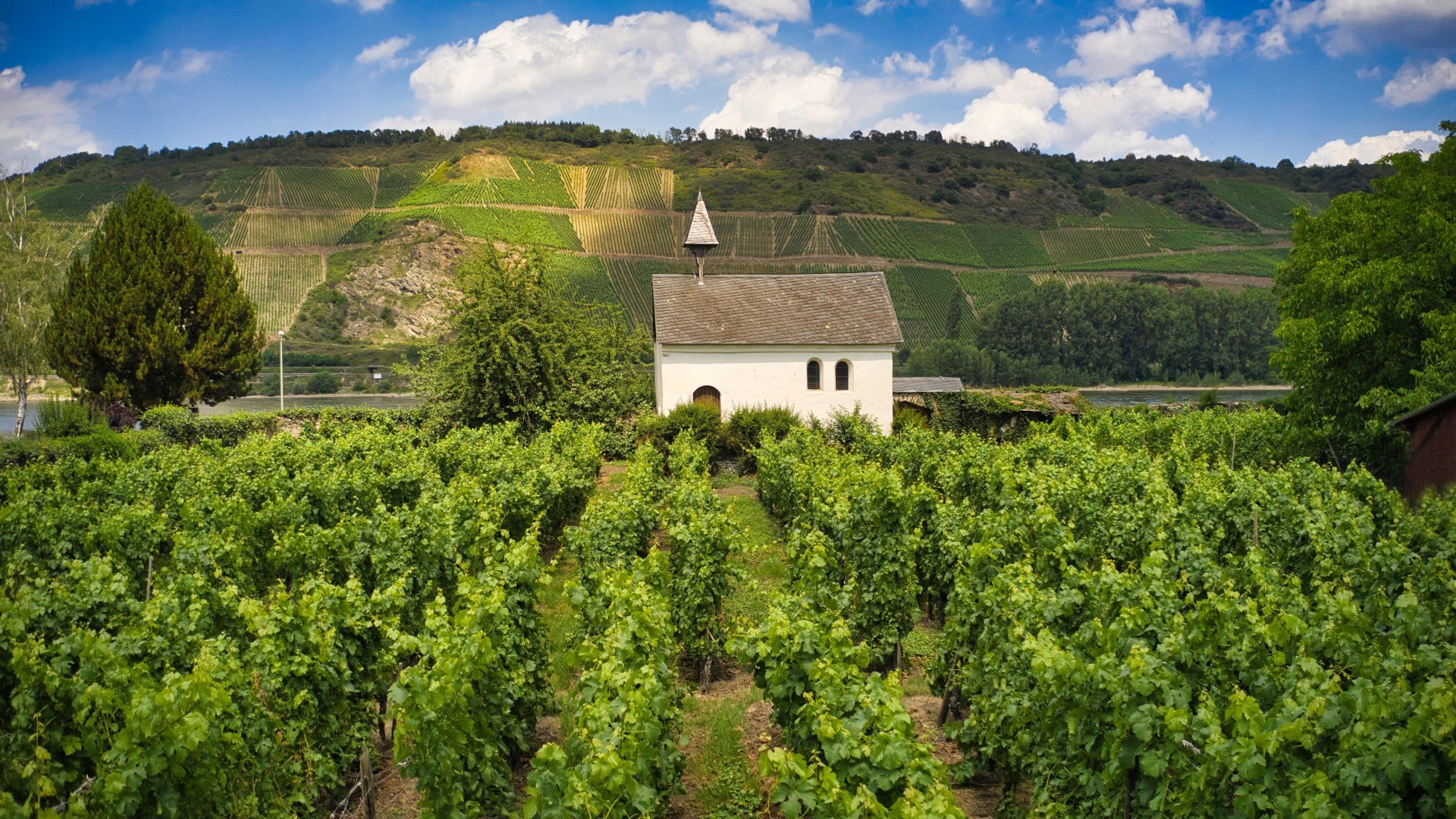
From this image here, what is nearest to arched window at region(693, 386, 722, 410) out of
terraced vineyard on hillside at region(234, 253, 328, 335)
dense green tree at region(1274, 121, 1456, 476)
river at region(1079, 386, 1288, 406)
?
dense green tree at region(1274, 121, 1456, 476)

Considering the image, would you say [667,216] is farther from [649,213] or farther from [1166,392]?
[1166,392]

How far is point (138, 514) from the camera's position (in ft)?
39.4

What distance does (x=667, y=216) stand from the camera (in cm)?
11188

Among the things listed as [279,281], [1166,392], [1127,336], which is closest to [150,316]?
[279,281]

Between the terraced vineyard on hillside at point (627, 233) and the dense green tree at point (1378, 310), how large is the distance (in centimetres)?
6240

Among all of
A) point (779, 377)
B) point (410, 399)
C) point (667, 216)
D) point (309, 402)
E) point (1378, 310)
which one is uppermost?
point (667, 216)

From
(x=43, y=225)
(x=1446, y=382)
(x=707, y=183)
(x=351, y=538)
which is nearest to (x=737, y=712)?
(x=351, y=538)

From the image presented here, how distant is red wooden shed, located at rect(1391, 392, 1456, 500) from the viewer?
53.8ft

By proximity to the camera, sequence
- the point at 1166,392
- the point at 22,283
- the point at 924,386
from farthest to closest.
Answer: the point at 1166,392 → the point at 924,386 → the point at 22,283

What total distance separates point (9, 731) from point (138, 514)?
16.2ft

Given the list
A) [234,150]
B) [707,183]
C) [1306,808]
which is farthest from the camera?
[234,150]

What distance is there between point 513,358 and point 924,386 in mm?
16942

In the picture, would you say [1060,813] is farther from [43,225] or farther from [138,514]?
[43,225]

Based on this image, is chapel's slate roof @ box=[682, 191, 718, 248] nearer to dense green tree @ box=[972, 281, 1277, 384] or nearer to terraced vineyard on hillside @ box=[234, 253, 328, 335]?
dense green tree @ box=[972, 281, 1277, 384]
